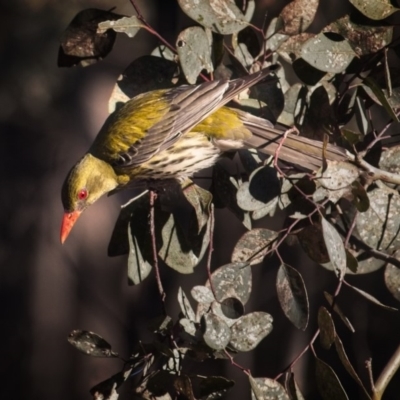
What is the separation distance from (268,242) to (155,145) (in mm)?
543

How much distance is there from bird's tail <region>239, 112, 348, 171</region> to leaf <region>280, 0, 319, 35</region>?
0.20 m

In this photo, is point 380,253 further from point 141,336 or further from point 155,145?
point 141,336

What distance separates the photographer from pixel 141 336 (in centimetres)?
297

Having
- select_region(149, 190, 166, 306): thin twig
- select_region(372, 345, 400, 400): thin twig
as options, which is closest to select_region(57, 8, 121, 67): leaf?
select_region(149, 190, 166, 306): thin twig

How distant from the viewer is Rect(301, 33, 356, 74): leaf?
1481 mm

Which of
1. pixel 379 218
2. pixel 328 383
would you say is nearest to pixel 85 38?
pixel 379 218

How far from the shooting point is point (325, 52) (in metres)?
1.49

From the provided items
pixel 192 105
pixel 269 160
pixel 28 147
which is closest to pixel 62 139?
pixel 28 147

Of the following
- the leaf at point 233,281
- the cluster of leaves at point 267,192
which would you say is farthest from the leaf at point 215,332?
the leaf at point 233,281

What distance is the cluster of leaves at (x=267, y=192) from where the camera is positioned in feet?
4.57

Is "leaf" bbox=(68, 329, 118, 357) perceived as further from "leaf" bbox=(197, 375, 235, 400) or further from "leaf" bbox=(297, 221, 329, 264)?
"leaf" bbox=(297, 221, 329, 264)

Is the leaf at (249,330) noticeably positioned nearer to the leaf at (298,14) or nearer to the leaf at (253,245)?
the leaf at (253,245)

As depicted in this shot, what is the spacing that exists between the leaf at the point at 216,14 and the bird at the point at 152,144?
10.0 inches

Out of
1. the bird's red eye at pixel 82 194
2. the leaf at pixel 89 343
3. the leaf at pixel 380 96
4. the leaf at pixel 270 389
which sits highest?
the bird's red eye at pixel 82 194
